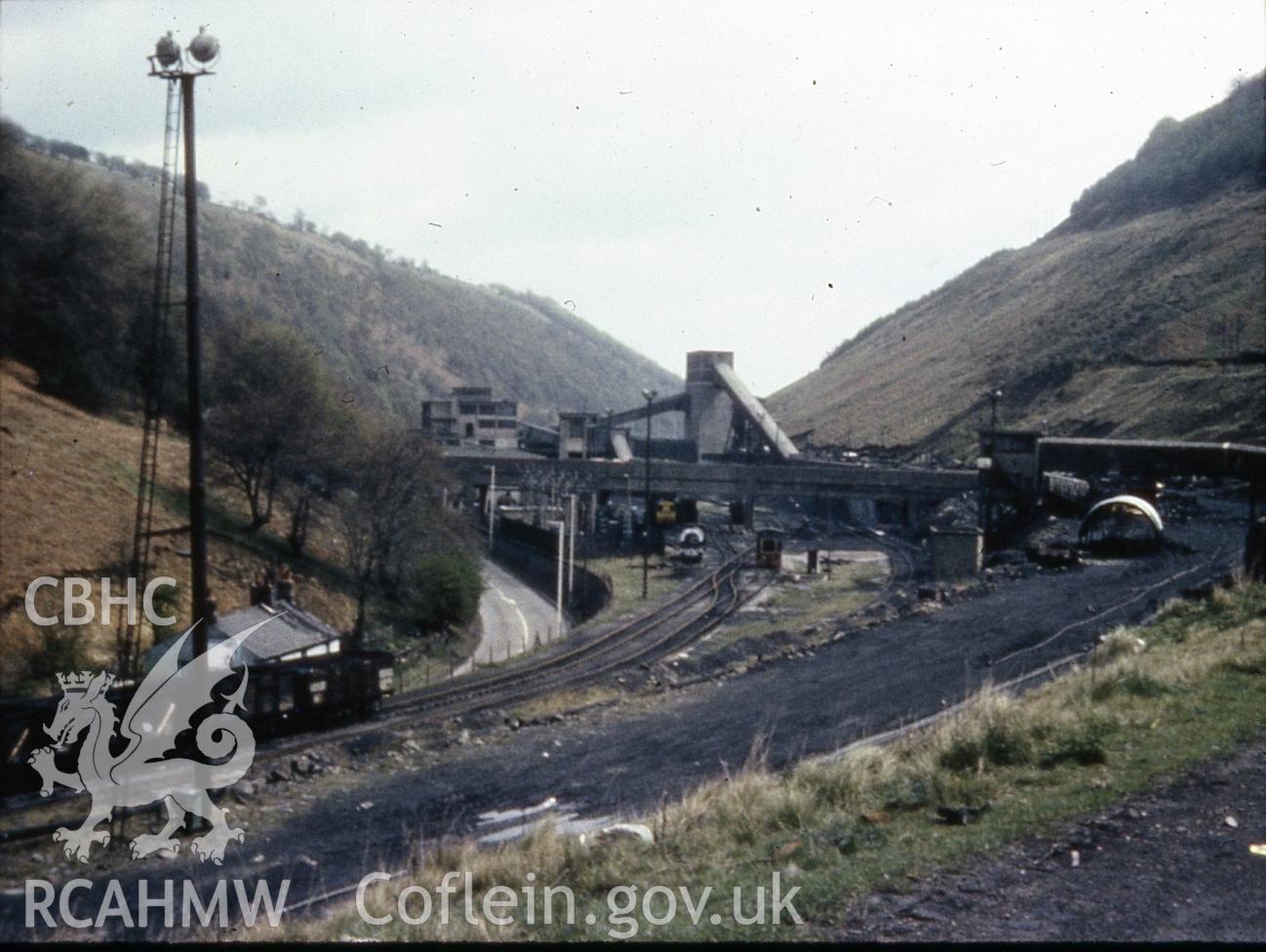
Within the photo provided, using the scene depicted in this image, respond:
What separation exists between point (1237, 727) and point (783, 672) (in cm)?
1197

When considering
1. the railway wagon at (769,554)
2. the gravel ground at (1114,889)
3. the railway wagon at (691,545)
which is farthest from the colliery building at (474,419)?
the gravel ground at (1114,889)

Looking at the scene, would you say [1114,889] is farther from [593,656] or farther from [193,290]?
[593,656]

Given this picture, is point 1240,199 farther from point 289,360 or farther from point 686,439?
point 289,360

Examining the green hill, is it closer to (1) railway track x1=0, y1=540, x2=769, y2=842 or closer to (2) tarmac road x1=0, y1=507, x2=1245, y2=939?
(1) railway track x1=0, y1=540, x2=769, y2=842

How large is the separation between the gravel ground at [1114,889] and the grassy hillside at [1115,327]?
1621 inches

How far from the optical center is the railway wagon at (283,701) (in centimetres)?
1456

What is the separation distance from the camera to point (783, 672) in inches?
814

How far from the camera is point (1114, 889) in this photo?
6.05 metres

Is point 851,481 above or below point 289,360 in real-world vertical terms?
below

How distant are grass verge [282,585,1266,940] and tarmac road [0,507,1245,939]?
6.07 ft

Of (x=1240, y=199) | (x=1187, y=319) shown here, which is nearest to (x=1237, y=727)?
(x=1187, y=319)

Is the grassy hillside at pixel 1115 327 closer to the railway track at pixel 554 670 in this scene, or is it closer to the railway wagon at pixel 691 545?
the railway wagon at pixel 691 545

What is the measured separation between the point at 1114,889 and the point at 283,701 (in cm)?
1501

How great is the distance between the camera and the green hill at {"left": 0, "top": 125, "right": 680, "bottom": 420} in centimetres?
3809
